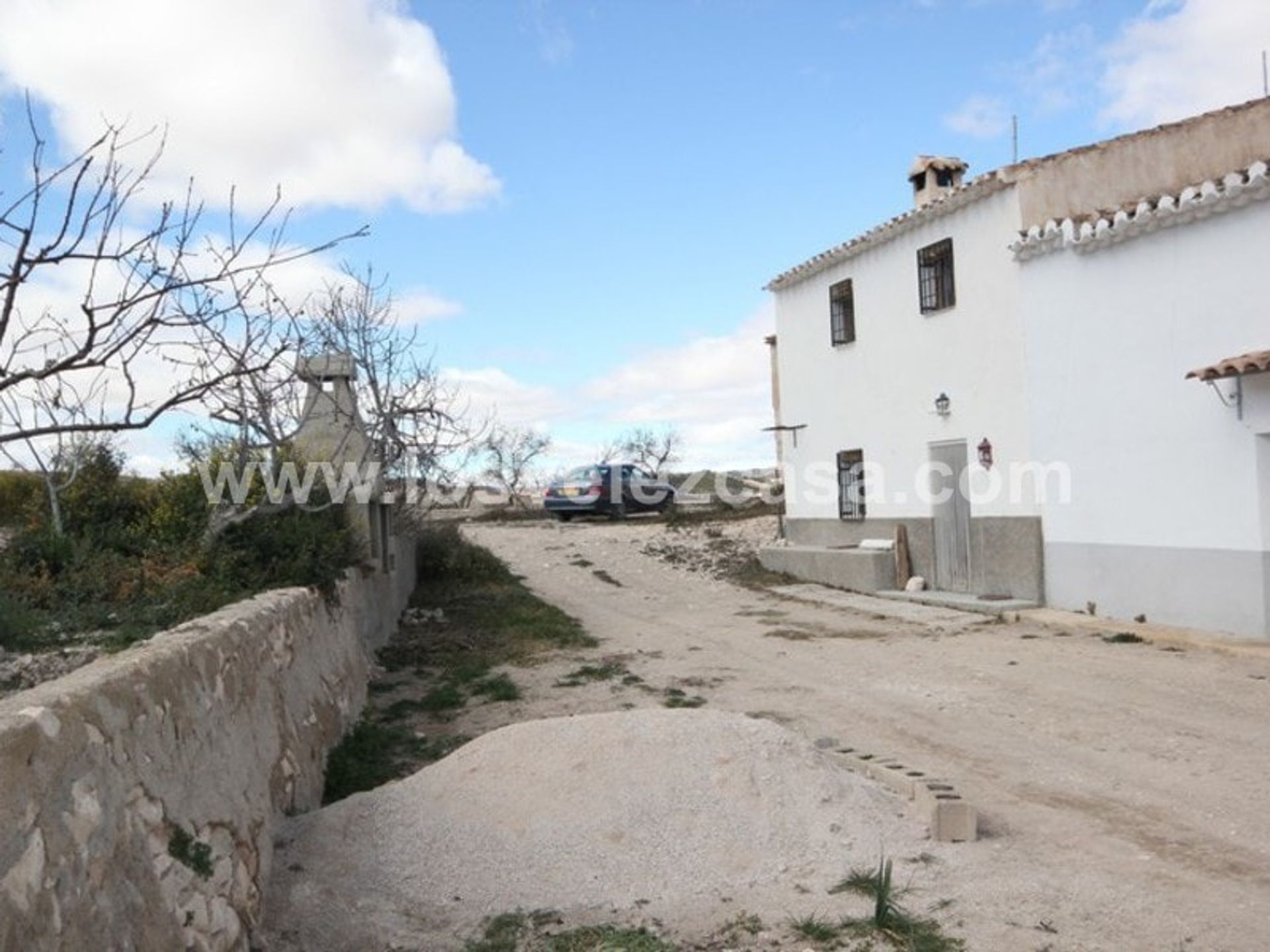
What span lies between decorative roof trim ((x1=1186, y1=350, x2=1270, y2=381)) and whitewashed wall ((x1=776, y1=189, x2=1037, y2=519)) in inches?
127

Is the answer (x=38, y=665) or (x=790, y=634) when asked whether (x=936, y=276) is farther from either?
(x=38, y=665)

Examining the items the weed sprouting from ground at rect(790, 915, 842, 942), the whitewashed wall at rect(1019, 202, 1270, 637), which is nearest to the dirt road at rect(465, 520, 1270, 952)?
the weed sprouting from ground at rect(790, 915, 842, 942)

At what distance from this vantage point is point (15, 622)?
6.16 m

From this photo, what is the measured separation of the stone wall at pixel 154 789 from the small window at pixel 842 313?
13.3 meters

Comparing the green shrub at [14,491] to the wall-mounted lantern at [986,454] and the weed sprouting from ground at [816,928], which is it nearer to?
the weed sprouting from ground at [816,928]

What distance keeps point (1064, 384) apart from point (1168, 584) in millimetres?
2766

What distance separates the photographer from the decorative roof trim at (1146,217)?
10.3m

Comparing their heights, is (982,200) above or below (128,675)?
above

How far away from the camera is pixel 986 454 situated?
47.1 feet

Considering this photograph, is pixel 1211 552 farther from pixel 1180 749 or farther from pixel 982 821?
pixel 982 821

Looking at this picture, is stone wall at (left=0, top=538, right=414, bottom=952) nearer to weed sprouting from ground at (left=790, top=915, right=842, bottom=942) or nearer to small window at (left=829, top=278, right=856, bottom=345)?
weed sprouting from ground at (left=790, top=915, right=842, bottom=942)

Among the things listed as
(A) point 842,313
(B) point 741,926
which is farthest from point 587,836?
(A) point 842,313

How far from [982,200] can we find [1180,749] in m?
9.31

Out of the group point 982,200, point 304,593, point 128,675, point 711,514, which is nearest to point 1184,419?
point 982,200
